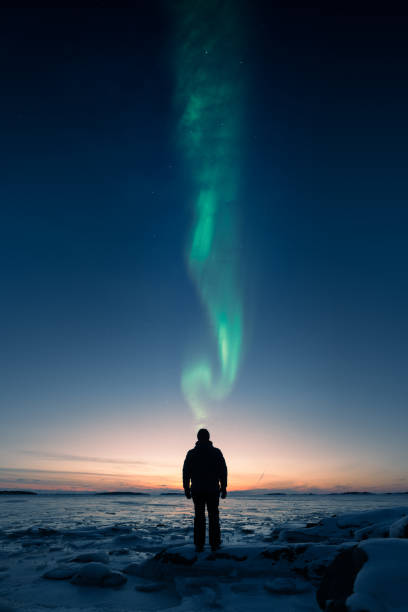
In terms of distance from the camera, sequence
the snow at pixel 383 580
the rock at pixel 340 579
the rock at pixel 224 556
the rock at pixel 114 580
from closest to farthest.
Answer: the snow at pixel 383 580, the rock at pixel 340 579, the rock at pixel 114 580, the rock at pixel 224 556

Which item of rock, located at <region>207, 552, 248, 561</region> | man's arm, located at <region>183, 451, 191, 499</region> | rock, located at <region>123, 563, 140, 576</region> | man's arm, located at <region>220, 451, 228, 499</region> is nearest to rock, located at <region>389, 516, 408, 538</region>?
rock, located at <region>207, 552, 248, 561</region>

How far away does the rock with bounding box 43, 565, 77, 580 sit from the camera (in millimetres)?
4891

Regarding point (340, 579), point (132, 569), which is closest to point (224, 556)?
point (132, 569)

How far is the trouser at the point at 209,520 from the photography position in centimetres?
662

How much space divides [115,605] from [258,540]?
16.9ft

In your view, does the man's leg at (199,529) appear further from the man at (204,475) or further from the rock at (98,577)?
the rock at (98,577)

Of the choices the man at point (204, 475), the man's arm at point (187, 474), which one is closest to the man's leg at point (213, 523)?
the man at point (204, 475)

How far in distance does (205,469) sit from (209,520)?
37.7 inches

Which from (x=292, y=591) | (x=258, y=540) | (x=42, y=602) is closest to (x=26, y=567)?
(x=42, y=602)

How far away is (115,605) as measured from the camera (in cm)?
390

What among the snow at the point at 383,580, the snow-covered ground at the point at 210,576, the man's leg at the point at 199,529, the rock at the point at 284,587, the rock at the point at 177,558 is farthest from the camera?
the man's leg at the point at 199,529

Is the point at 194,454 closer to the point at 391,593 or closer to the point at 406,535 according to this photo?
the point at 406,535

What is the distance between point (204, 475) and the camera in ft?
24.2

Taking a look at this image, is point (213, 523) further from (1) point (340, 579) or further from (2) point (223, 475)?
(1) point (340, 579)
